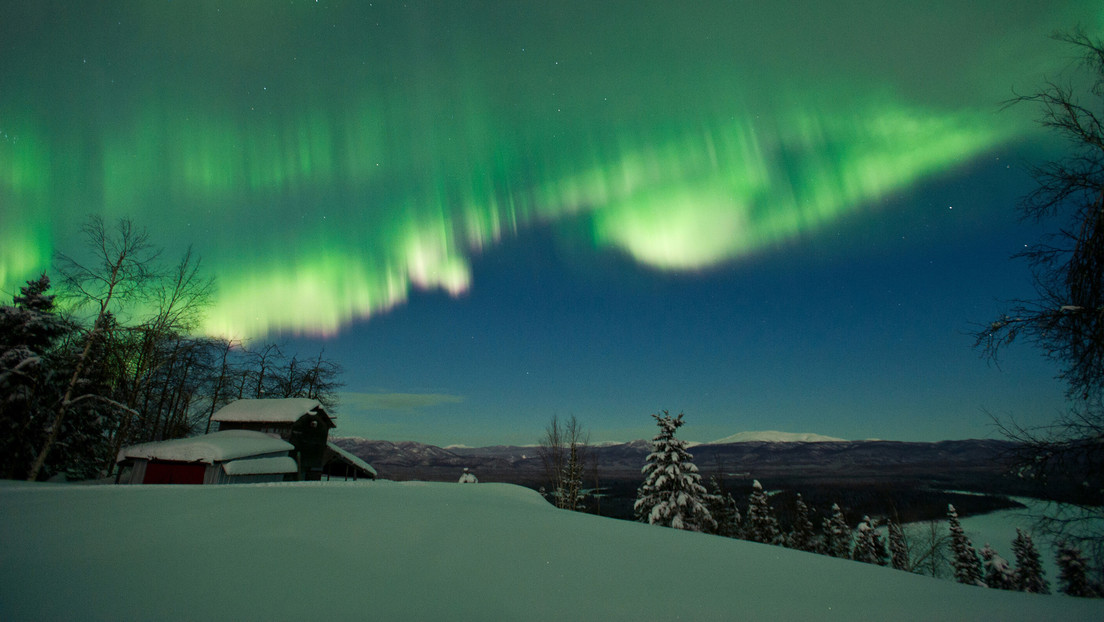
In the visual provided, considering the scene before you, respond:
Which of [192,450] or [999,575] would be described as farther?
[999,575]

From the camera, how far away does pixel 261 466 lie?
23.5 m

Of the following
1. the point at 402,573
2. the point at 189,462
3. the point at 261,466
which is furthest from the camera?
the point at 261,466

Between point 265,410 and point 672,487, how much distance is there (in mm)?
26659

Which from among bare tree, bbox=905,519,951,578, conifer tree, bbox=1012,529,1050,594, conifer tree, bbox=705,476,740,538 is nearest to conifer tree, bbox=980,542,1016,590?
conifer tree, bbox=1012,529,1050,594

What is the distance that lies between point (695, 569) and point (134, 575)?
5.29 meters

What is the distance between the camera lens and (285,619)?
3.05 metres

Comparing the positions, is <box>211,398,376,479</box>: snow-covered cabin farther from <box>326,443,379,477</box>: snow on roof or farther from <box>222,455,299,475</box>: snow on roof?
<box>222,455,299,475</box>: snow on roof

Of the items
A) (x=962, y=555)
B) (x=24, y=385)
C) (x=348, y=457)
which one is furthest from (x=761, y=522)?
(x=24, y=385)

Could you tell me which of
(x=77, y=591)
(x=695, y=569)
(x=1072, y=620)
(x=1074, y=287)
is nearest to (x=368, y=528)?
(x=77, y=591)

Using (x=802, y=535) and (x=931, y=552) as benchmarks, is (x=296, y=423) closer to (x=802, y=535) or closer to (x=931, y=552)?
(x=931, y=552)

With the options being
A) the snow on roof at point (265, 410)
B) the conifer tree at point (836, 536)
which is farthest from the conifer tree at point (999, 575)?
the snow on roof at point (265, 410)

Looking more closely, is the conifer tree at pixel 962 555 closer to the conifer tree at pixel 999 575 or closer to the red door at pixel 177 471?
the conifer tree at pixel 999 575

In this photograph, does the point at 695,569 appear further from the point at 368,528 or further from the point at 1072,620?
the point at 368,528

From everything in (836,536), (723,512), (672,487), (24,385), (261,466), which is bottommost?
(836,536)
